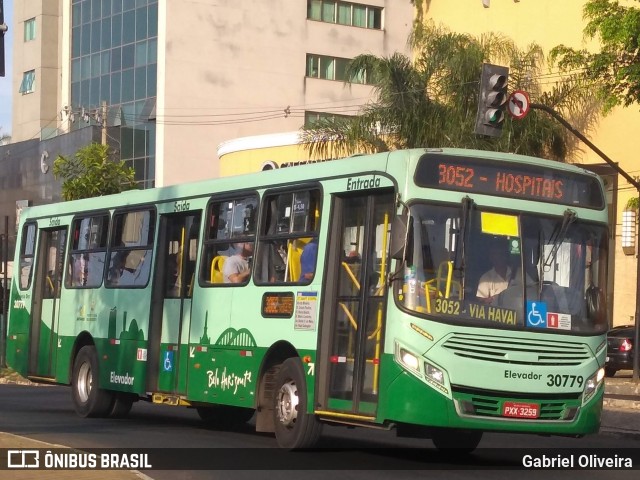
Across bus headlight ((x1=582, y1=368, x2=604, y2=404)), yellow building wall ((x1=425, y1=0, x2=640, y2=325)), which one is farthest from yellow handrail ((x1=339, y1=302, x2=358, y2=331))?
yellow building wall ((x1=425, y1=0, x2=640, y2=325))

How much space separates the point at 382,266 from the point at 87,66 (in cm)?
5772

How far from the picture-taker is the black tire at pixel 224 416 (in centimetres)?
1911

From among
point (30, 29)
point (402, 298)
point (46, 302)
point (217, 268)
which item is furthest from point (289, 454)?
point (30, 29)

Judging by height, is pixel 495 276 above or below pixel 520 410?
above

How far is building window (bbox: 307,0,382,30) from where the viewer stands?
69812 mm

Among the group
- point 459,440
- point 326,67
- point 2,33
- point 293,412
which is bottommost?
point 459,440

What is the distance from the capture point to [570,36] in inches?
1741

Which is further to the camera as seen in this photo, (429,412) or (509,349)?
(509,349)

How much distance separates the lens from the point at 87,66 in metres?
69.3

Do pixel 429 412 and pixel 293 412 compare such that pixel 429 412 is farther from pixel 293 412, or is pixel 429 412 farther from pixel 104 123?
pixel 104 123

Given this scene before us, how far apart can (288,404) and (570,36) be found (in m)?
31.8

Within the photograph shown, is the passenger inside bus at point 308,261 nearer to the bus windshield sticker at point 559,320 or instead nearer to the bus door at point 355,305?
the bus door at point 355,305

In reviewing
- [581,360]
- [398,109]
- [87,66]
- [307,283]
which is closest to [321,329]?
[307,283]

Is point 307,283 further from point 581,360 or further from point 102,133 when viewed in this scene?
point 102,133
